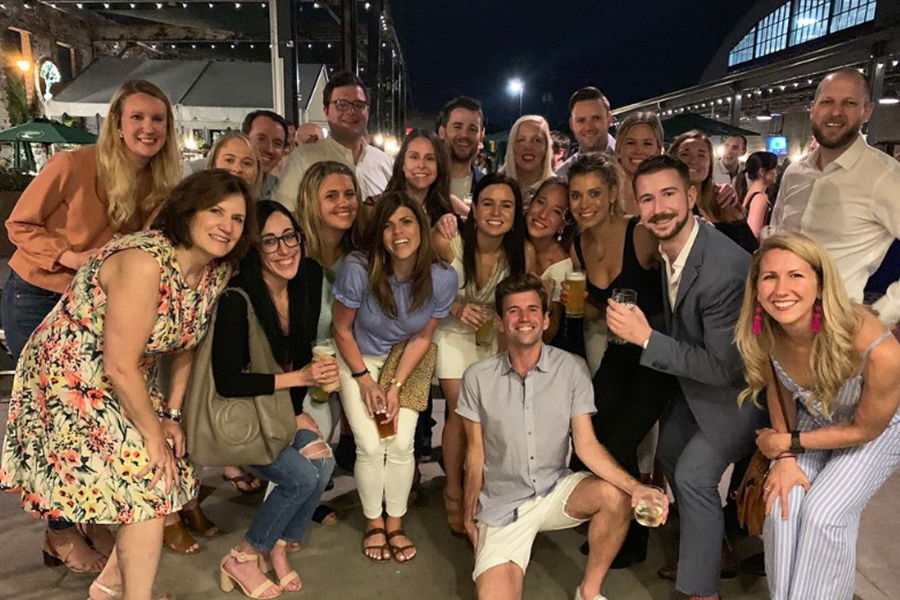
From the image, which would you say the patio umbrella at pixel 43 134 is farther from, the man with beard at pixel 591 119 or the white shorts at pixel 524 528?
the white shorts at pixel 524 528

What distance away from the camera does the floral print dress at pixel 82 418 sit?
2240 millimetres

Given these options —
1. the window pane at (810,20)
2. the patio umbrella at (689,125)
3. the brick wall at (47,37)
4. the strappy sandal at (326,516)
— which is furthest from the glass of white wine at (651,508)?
the window pane at (810,20)

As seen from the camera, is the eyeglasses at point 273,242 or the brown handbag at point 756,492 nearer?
the brown handbag at point 756,492

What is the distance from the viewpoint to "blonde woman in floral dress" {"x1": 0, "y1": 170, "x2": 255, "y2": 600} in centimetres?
220

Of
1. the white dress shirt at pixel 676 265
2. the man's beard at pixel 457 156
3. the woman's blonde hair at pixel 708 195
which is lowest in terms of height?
the white dress shirt at pixel 676 265

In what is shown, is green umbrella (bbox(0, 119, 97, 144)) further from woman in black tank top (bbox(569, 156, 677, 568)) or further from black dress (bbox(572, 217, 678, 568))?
black dress (bbox(572, 217, 678, 568))

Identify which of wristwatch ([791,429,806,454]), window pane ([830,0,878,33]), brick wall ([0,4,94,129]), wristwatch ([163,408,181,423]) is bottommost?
wristwatch ([791,429,806,454])

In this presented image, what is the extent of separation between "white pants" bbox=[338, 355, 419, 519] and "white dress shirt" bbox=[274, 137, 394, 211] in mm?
1200

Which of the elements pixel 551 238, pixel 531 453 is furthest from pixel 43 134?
pixel 531 453

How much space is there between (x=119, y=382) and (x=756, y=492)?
8.12 feet

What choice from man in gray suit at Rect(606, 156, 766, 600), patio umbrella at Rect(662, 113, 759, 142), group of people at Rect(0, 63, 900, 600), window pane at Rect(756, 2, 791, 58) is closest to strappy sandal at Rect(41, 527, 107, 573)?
group of people at Rect(0, 63, 900, 600)

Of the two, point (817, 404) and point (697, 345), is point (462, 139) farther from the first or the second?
point (817, 404)

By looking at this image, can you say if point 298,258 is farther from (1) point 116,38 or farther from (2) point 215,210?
(1) point 116,38

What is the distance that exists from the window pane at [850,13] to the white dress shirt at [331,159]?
42.0 metres
